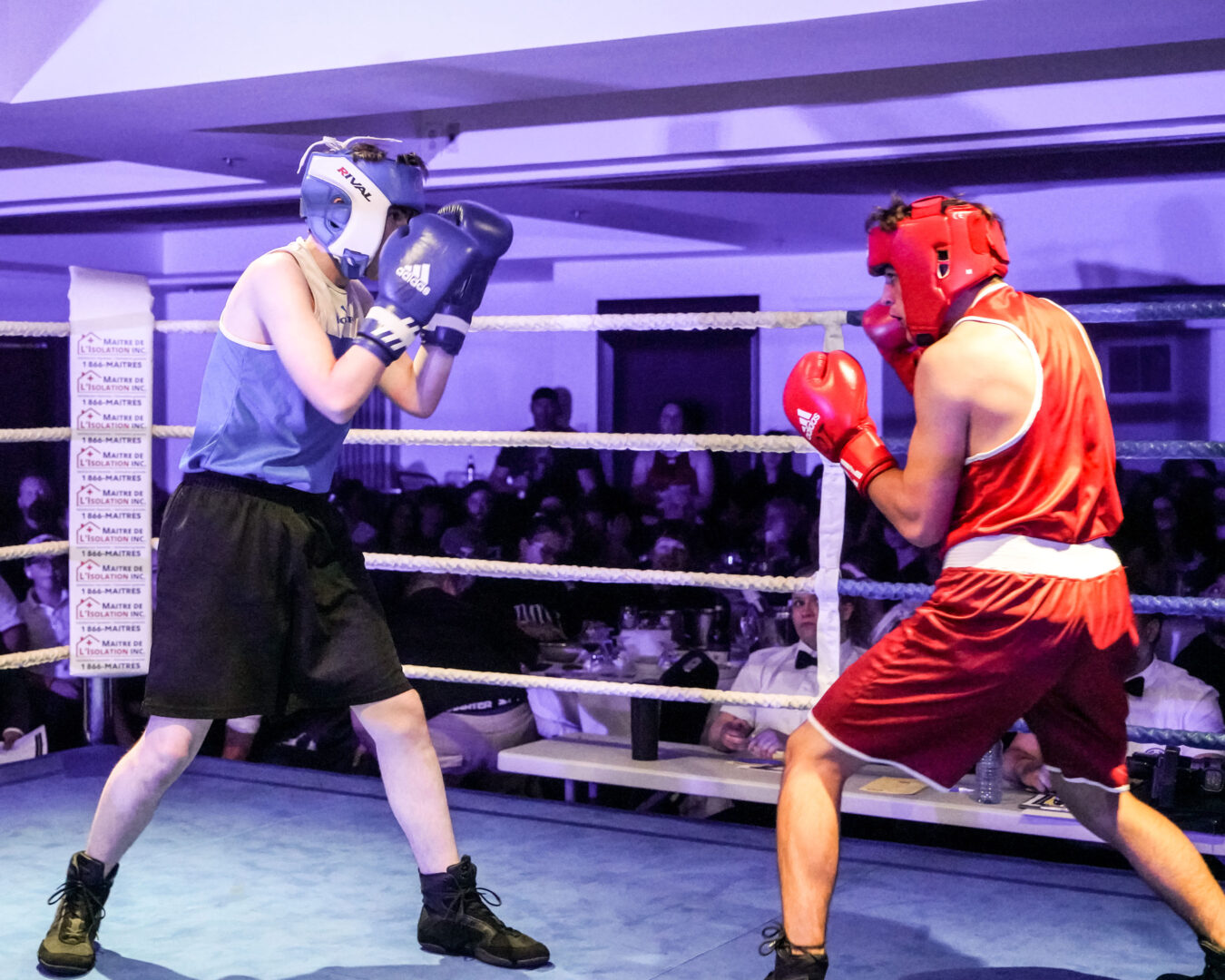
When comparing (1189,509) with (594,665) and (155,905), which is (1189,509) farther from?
(155,905)

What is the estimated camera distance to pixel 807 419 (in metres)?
1.64

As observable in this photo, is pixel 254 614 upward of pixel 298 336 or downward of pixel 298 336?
downward

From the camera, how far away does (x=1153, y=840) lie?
155cm

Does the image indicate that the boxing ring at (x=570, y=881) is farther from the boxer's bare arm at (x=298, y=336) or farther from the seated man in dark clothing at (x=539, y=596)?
the seated man in dark clothing at (x=539, y=596)

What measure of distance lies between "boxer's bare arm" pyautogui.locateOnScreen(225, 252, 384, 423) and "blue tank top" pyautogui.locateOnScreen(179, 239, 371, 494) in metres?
0.03

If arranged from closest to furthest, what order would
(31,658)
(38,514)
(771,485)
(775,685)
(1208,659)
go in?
(31,658) < (775,685) < (1208,659) < (38,514) < (771,485)

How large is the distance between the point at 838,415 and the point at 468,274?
497 mm

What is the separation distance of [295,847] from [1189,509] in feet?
13.2

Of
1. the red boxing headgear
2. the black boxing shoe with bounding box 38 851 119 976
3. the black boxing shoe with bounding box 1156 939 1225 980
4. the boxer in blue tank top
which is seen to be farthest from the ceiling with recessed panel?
the black boxing shoe with bounding box 38 851 119 976

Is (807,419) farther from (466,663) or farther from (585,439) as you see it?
(466,663)

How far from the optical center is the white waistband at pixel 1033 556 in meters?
1.48

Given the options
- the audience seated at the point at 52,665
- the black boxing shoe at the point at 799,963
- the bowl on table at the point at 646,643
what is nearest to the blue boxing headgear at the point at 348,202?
the black boxing shoe at the point at 799,963

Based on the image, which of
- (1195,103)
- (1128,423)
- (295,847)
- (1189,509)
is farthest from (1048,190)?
(295,847)

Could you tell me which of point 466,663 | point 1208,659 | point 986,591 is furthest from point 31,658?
point 1208,659
